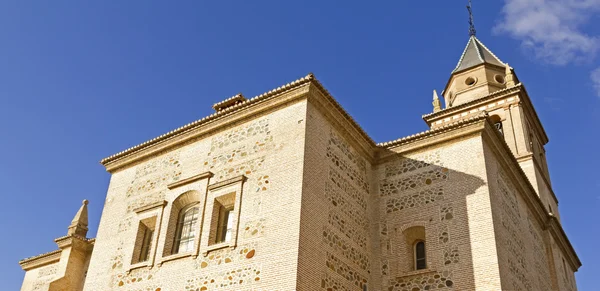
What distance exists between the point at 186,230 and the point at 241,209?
5.23 ft

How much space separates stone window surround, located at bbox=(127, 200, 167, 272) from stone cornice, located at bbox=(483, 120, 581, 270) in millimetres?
7028

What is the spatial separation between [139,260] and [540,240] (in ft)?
33.9

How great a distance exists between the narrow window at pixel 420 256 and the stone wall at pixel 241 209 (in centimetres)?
333

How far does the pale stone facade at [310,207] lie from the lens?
9617 millimetres

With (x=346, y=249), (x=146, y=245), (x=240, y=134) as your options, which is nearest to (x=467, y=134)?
(x=346, y=249)

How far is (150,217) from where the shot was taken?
11484 millimetres

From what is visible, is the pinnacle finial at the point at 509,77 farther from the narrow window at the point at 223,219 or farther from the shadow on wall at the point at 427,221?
the narrow window at the point at 223,219

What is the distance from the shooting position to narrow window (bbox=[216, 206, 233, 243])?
404 inches

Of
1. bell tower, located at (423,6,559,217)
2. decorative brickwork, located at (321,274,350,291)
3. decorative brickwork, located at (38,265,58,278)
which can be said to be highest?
bell tower, located at (423,6,559,217)

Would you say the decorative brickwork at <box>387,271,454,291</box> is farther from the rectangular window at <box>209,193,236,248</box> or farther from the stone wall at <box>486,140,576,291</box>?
the rectangular window at <box>209,193,236,248</box>

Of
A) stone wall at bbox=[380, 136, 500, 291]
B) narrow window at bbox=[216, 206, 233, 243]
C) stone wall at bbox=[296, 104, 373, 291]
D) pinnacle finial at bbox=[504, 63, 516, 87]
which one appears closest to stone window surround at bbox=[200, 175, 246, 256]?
narrow window at bbox=[216, 206, 233, 243]

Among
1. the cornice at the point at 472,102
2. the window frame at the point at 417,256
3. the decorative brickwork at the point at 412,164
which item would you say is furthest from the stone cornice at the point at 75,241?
the cornice at the point at 472,102

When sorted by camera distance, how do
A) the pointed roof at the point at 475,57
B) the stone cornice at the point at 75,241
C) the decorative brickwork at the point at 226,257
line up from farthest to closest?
the pointed roof at the point at 475,57, the stone cornice at the point at 75,241, the decorative brickwork at the point at 226,257

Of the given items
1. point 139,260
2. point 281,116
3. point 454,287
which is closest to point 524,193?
point 454,287
